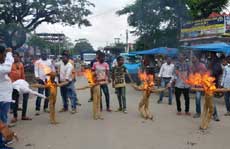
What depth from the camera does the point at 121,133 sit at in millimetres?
7812

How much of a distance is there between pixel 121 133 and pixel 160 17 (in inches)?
895

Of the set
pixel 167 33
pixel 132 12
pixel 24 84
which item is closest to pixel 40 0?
pixel 132 12

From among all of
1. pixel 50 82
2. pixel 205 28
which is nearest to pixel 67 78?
pixel 50 82

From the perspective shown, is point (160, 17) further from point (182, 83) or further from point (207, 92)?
point (207, 92)

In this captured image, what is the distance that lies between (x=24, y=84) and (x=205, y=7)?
20560mm

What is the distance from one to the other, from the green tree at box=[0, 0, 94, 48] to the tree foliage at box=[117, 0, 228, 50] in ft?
12.7

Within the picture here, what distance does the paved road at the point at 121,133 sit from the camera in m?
6.87

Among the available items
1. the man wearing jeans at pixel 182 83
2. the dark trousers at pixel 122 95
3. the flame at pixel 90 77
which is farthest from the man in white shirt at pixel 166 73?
the flame at pixel 90 77

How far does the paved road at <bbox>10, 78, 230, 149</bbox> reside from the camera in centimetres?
687

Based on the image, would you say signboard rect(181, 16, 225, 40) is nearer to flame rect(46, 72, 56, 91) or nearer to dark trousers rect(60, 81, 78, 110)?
dark trousers rect(60, 81, 78, 110)

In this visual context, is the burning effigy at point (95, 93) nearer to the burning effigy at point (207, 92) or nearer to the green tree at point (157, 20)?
the burning effigy at point (207, 92)

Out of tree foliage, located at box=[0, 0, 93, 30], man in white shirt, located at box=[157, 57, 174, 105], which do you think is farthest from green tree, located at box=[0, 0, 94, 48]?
man in white shirt, located at box=[157, 57, 174, 105]

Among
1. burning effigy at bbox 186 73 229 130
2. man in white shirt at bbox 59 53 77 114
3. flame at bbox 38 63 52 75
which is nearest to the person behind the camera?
burning effigy at bbox 186 73 229 130

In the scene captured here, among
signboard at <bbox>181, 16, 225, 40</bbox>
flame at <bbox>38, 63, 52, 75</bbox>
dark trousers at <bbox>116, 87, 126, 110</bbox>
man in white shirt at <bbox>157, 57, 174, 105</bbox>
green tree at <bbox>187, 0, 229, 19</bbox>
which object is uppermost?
green tree at <bbox>187, 0, 229, 19</bbox>
